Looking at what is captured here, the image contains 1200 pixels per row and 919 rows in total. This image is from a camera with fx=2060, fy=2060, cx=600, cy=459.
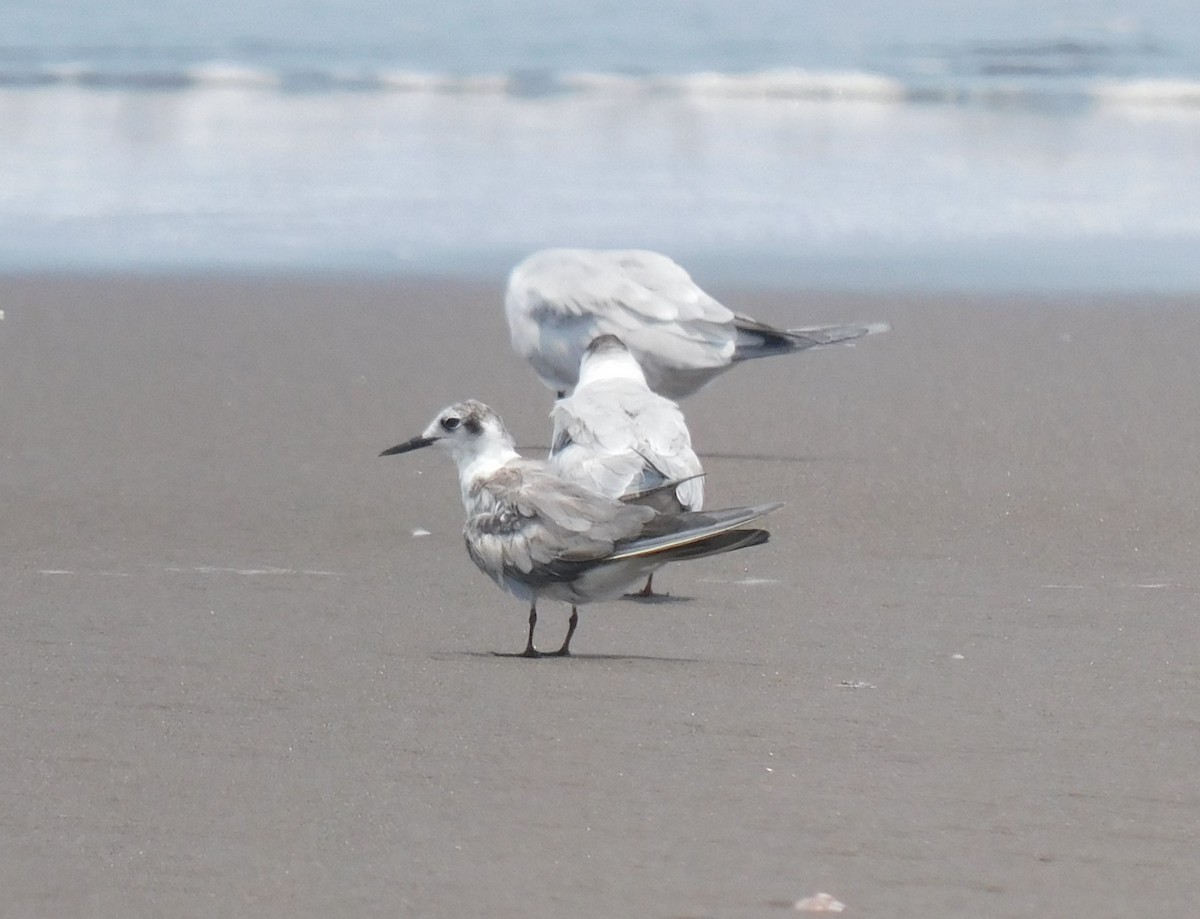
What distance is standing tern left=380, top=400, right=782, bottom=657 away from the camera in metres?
3.54

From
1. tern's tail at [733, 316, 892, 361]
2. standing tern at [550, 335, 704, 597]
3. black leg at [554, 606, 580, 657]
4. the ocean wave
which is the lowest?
the ocean wave

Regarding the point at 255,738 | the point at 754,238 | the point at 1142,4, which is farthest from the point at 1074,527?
the point at 1142,4

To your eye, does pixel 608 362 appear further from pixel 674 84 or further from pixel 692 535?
pixel 674 84

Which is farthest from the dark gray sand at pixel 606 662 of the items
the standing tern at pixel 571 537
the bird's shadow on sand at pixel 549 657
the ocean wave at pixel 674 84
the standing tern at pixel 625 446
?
the ocean wave at pixel 674 84

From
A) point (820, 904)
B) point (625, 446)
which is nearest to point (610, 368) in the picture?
point (625, 446)

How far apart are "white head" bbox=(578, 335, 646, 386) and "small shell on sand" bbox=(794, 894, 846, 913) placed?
8.60 ft

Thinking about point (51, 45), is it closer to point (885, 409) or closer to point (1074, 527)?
point (885, 409)

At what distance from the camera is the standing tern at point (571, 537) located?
3.54 meters

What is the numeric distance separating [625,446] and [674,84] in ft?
34.9

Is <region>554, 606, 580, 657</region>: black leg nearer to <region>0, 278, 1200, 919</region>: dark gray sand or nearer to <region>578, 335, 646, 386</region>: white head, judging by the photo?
<region>0, 278, 1200, 919</region>: dark gray sand

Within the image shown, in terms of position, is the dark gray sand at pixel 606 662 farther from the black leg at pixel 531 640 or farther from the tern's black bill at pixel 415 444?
the tern's black bill at pixel 415 444

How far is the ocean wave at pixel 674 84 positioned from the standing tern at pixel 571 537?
10.5 meters

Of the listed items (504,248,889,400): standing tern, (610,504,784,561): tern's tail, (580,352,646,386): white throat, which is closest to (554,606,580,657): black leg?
(610,504,784,561): tern's tail

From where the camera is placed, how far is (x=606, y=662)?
356cm
